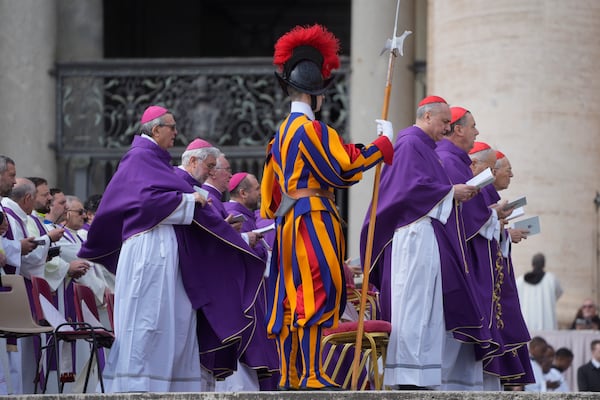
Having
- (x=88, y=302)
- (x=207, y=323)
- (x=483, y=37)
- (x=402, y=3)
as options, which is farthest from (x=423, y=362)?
(x=402, y=3)

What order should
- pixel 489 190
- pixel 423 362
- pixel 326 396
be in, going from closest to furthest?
pixel 326 396, pixel 423 362, pixel 489 190

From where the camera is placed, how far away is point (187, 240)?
12.2 m

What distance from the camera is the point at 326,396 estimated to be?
927cm

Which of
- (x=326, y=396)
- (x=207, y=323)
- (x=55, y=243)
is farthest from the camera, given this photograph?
(x=55, y=243)

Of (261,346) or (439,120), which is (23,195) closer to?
(261,346)

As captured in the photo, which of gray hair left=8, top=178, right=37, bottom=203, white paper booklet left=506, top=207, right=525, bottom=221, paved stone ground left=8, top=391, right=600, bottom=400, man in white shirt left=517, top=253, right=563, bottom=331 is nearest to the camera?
paved stone ground left=8, top=391, right=600, bottom=400

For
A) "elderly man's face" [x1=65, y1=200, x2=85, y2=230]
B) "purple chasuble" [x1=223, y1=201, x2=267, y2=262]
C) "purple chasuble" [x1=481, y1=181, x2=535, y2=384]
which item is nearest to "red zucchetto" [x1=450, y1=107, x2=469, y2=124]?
"purple chasuble" [x1=481, y1=181, x2=535, y2=384]

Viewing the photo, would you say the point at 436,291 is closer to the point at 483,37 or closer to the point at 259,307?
the point at 259,307

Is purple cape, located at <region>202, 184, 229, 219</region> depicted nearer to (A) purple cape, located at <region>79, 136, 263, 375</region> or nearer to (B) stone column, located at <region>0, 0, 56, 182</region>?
(A) purple cape, located at <region>79, 136, 263, 375</region>

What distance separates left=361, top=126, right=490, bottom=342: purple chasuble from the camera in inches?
463

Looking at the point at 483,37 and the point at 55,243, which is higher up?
the point at 483,37

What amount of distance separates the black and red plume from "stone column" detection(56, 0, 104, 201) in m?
10.3

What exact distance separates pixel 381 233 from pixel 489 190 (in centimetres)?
157

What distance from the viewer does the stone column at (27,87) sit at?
814 inches
